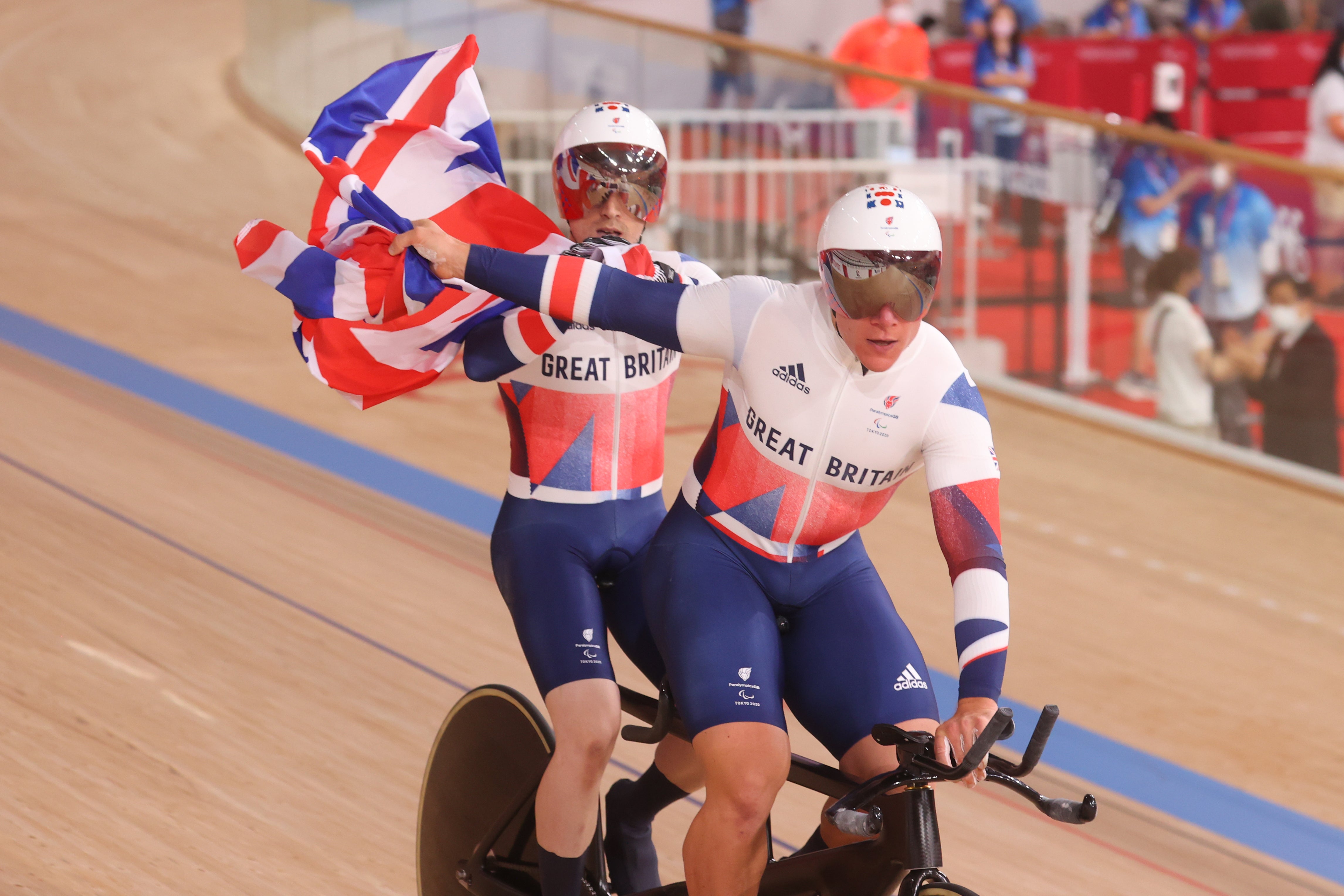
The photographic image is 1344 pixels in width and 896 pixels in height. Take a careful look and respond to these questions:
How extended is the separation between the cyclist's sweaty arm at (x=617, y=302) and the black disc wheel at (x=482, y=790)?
85 centimetres

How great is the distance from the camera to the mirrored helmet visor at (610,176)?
272 centimetres

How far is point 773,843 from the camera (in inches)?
138

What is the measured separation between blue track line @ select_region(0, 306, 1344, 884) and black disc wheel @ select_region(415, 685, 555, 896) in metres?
0.90

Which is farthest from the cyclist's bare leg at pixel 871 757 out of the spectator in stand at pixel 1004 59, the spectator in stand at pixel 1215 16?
the spectator in stand at pixel 1215 16

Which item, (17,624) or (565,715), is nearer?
(565,715)

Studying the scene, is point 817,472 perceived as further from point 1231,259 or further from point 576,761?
point 1231,259

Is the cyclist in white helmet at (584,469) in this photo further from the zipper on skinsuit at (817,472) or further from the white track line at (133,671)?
the white track line at (133,671)

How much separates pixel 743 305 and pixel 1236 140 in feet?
35.3

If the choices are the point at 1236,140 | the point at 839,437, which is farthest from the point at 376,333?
the point at 1236,140

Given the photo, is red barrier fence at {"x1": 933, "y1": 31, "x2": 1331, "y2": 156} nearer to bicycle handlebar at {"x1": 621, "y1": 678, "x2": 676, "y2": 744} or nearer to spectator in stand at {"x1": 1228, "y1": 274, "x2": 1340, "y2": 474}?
spectator in stand at {"x1": 1228, "y1": 274, "x2": 1340, "y2": 474}

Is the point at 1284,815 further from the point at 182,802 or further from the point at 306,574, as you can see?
the point at 306,574

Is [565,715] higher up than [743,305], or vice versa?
[743,305]

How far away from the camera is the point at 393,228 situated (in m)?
2.62

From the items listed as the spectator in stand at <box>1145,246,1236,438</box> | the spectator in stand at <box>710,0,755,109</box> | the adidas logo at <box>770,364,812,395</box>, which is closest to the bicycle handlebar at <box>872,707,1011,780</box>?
the adidas logo at <box>770,364,812,395</box>
